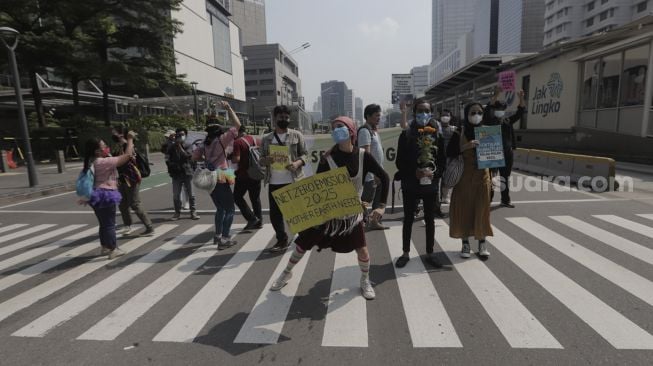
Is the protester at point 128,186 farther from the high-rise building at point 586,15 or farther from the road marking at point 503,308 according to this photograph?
the high-rise building at point 586,15

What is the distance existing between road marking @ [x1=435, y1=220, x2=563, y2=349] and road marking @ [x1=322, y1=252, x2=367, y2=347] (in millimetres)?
1229

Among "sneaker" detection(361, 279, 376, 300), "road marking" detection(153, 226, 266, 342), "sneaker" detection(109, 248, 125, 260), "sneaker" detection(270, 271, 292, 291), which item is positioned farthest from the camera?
"sneaker" detection(109, 248, 125, 260)

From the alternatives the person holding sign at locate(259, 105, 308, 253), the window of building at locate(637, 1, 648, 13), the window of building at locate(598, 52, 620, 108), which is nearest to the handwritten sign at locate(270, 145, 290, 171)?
the person holding sign at locate(259, 105, 308, 253)

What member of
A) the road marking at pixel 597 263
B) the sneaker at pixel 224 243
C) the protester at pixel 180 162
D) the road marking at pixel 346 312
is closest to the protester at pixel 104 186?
the sneaker at pixel 224 243

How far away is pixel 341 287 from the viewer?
4211 millimetres

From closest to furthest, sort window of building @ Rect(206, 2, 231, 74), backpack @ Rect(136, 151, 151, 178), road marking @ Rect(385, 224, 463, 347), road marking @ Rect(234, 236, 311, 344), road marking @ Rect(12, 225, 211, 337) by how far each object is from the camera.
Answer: road marking @ Rect(385, 224, 463, 347), road marking @ Rect(234, 236, 311, 344), road marking @ Rect(12, 225, 211, 337), backpack @ Rect(136, 151, 151, 178), window of building @ Rect(206, 2, 231, 74)

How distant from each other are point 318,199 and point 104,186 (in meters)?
3.42

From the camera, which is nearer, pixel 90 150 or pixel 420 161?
pixel 420 161

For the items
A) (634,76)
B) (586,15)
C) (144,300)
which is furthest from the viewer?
(586,15)

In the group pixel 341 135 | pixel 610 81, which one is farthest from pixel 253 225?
pixel 610 81

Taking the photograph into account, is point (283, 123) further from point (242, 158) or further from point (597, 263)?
point (597, 263)

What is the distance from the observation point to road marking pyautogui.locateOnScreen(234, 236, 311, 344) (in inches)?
128

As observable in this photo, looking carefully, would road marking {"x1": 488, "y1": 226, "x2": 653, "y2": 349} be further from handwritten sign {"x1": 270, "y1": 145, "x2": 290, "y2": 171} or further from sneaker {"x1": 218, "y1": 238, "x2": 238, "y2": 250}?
sneaker {"x1": 218, "y1": 238, "x2": 238, "y2": 250}

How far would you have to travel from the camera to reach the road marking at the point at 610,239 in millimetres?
4941
